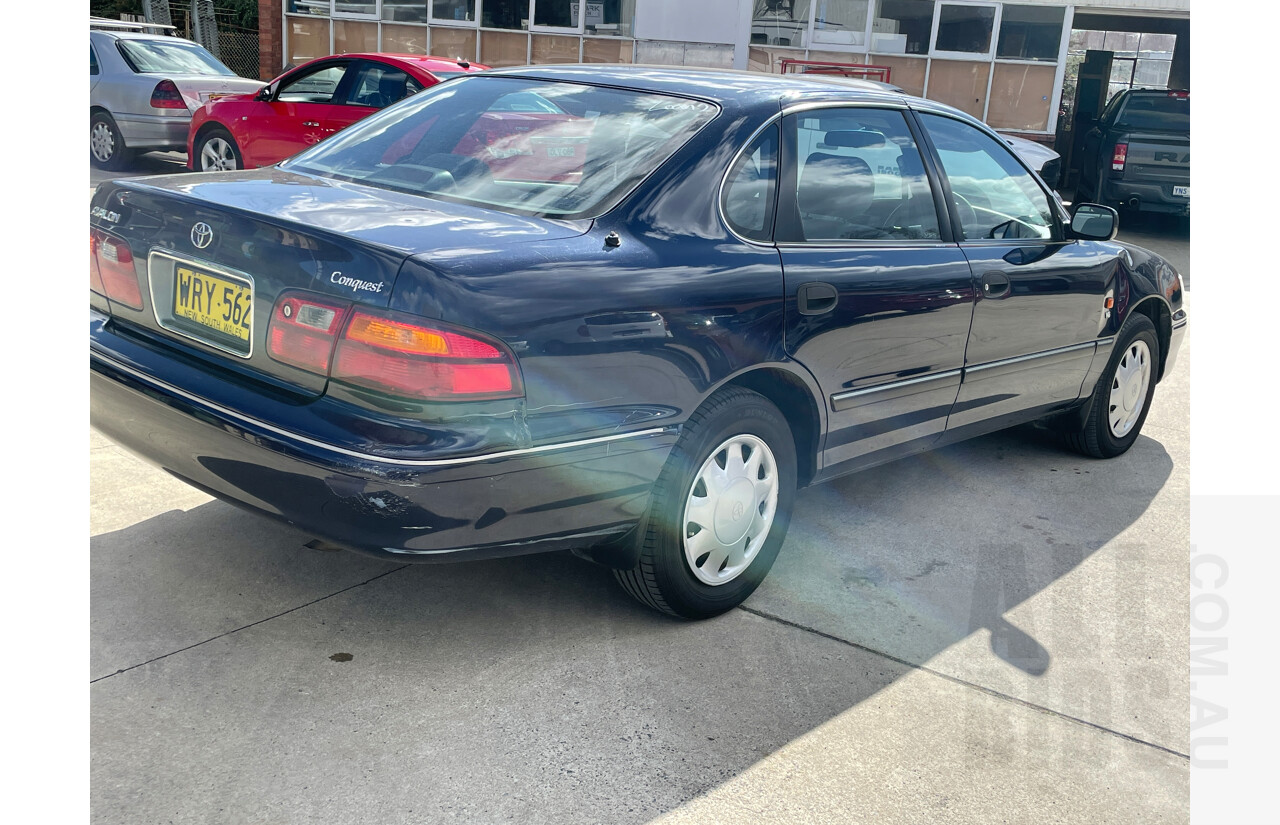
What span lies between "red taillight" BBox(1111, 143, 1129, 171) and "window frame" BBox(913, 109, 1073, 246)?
9870 millimetres

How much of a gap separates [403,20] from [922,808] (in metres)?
19.2

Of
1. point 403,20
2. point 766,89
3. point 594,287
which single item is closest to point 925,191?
point 766,89

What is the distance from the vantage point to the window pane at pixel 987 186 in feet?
14.1

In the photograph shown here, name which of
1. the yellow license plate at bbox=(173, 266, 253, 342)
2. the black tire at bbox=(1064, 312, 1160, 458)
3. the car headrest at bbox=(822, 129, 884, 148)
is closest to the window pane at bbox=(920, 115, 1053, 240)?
the car headrest at bbox=(822, 129, 884, 148)

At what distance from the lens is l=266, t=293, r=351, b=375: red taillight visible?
2.78 meters

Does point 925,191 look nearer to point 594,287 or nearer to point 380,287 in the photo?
point 594,287

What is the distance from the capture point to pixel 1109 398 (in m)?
5.34

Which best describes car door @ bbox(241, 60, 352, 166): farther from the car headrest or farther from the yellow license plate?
the yellow license plate

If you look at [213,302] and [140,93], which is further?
[140,93]

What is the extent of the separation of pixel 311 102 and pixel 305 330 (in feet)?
28.2

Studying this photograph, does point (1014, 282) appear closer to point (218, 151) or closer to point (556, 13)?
point (218, 151)

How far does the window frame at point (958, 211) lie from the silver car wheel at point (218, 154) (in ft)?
27.8

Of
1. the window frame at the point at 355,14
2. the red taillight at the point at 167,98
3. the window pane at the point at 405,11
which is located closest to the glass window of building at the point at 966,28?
the window pane at the point at 405,11

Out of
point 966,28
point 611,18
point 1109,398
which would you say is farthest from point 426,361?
point 966,28
